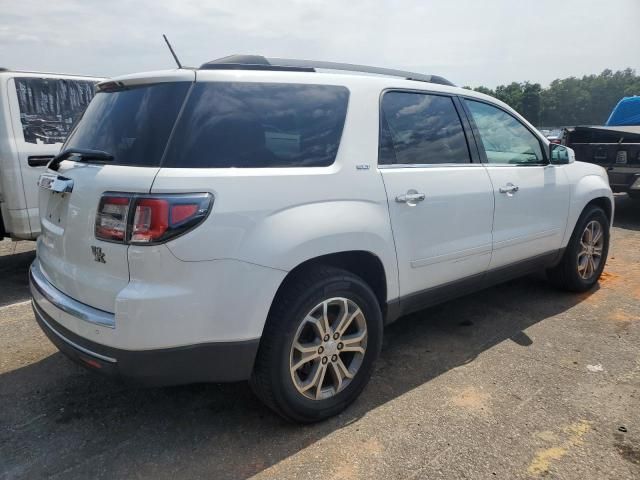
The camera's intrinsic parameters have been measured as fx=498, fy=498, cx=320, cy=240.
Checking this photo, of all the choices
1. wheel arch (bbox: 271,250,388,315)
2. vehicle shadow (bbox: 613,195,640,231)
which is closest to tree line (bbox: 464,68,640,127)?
vehicle shadow (bbox: 613,195,640,231)

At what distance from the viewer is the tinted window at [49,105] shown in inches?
195

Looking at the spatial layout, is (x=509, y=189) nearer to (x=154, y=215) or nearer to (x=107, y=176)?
(x=154, y=215)

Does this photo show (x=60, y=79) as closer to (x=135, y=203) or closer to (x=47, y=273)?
(x=47, y=273)

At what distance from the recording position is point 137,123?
2.37m

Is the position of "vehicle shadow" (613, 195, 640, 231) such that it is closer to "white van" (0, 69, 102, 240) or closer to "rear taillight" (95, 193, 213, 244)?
"rear taillight" (95, 193, 213, 244)

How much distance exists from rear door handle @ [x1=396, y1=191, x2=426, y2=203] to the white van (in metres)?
3.47

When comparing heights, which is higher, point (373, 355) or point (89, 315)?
point (89, 315)

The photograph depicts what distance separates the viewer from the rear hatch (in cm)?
218

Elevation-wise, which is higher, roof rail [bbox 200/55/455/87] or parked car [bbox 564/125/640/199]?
roof rail [bbox 200/55/455/87]

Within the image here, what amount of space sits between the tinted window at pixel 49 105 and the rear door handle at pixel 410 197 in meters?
3.93

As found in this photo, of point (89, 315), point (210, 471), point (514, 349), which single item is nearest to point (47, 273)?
point (89, 315)

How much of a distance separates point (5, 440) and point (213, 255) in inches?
60.9

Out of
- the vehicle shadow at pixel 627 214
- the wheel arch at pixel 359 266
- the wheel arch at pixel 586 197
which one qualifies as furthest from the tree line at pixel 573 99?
the wheel arch at pixel 359 266

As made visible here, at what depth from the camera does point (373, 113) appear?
2.87 metres
